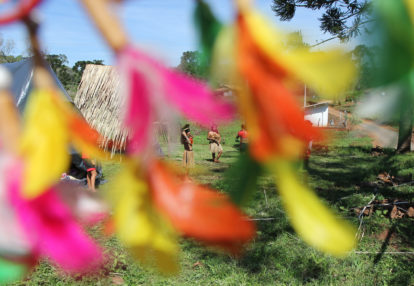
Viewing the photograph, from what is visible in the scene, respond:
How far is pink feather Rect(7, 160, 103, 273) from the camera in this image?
0.15 m

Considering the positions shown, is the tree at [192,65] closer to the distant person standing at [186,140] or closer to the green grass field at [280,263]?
the distant person standing at [186,140]

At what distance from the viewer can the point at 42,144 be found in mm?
138

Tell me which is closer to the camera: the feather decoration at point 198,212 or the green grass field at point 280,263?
the feather decoration at point 198,212

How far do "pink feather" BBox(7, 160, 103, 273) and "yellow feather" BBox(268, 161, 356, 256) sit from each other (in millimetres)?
89

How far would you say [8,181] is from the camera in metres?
0.15

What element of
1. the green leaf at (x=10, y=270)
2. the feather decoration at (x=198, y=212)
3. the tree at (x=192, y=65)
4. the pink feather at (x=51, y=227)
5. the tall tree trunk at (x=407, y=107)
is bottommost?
the green leaf at (x=10, y=270)

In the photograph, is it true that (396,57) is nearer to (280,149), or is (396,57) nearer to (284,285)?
(280,149)

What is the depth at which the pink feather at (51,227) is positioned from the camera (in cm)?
15

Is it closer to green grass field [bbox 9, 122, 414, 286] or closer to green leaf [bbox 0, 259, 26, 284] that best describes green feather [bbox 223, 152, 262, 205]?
green leaf [bbox 0, 259, 26, 284]

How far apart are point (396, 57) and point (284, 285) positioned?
1445 mm

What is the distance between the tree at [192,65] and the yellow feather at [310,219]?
6 centimetres

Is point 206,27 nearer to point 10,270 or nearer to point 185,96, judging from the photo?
point 185,96

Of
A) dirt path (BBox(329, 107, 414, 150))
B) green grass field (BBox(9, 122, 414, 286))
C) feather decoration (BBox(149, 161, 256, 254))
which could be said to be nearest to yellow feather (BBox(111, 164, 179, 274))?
feather decoration (BBox(149, 161, 256, 254))

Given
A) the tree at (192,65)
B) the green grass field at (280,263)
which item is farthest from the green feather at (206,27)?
the green grass field at (280,263)
